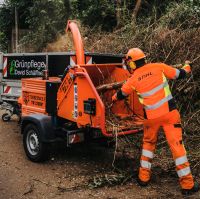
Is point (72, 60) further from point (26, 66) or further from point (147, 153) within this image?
point (147, 153)

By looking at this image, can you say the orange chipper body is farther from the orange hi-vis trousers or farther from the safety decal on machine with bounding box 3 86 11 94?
the safety decal on machine with bounding box 3 86 11 94

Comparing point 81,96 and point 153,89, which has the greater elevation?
point 153,89

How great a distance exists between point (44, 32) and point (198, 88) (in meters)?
13.1

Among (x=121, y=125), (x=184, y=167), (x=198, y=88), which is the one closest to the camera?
(x=184, y=167)

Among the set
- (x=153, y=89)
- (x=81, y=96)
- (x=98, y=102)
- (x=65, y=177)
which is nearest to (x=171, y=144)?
(x=153, y=89)

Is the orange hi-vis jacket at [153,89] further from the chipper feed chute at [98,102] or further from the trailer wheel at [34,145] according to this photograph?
the trailer wheel at [34,145]

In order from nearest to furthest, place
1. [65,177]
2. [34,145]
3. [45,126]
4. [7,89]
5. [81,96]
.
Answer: [81,96], [65,177], [45,126], [34,145], [7,89]

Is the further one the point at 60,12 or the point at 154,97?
the point at 60,12

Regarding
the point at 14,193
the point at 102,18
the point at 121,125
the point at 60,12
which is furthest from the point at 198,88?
the point at 60,12

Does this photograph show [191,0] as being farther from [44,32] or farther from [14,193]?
[44,32]

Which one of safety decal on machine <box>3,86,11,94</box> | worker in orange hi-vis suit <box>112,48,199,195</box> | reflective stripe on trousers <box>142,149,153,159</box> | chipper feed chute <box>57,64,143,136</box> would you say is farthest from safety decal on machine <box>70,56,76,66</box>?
reflective stripe on trousers <box>142,149,153,159</box>

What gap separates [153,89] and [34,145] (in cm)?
252

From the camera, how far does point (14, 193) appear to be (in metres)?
5.50

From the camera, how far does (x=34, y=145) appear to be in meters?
7.00
